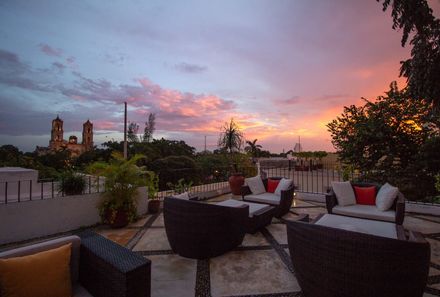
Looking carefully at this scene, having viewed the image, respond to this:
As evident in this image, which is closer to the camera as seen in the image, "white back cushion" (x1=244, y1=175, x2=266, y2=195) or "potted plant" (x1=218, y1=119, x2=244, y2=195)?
"white back cushion" (x1=244, y1=175, x2=266, y2=195)

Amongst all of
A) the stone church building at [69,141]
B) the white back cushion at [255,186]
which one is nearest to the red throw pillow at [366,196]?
the white back cushion at [255,186]

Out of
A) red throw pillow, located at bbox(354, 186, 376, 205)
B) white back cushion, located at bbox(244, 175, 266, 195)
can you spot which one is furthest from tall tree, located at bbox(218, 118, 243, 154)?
red throw pillow, located at bbox(354, 186, 376, 205)

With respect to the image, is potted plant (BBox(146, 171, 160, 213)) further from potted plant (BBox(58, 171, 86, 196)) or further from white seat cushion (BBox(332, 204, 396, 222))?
white seat cushion (BBox(332, 204, 396, 222))

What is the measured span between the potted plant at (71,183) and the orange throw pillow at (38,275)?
330 centimetres

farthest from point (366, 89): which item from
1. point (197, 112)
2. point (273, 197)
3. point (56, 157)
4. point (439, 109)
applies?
point (56, 157)

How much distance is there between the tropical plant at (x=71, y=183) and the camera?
453 centimetres

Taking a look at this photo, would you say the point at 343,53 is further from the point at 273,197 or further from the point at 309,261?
the point at 309,261

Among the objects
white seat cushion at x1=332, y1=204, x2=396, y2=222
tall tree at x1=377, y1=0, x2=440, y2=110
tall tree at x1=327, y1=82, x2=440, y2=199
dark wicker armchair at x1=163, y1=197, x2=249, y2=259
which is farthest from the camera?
tall tree at x1=327, y1=82, x2=440, y2=199

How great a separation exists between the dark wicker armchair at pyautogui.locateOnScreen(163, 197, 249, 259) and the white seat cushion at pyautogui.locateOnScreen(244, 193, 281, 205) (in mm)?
2030

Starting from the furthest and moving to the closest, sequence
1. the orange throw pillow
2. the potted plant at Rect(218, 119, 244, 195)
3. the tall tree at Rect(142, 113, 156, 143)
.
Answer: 1. the tall tree at Rect(142, 113, 156, 143)
2. the potted plant at Rect(218, 119, 244, 195)
3. the orange throw pillow

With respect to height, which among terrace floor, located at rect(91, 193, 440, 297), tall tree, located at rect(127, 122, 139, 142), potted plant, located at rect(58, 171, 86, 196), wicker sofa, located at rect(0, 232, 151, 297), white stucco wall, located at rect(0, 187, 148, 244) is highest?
tall tree, located at rect(127, 122, 139, 142)

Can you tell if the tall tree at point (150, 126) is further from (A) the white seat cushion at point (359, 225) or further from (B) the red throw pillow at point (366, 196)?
(A) the white seat cushion at point (359, 225)

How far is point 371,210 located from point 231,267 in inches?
118

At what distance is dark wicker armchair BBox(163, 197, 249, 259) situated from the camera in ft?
10.3
